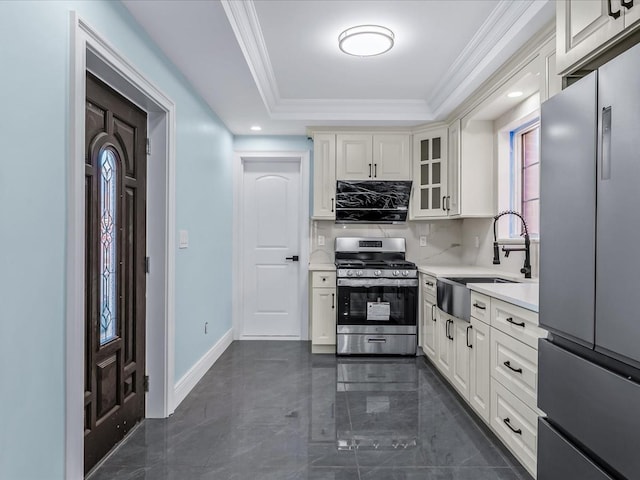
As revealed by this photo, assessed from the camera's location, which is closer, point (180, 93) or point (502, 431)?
point (502, 431)

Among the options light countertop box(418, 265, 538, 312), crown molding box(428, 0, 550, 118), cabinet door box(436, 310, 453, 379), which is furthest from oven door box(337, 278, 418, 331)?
crown molding box(428, 0, 550, 118)

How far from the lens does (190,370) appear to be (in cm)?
302

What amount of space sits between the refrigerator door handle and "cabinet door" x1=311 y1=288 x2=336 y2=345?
3057 mm

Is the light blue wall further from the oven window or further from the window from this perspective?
the window

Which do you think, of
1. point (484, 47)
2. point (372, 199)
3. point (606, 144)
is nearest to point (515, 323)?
point (606, 144)

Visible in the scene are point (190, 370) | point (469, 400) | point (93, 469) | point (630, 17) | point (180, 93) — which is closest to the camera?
point (630, 17)

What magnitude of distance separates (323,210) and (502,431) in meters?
2.70

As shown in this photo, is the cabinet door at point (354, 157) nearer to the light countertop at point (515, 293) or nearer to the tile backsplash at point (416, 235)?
the tile backsplash at point (416, 235)

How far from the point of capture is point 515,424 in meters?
1.99

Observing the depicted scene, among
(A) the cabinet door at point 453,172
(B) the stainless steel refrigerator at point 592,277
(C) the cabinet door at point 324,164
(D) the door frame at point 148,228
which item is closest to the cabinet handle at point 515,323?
(B) the stainless steel refrigerator at point 592,277

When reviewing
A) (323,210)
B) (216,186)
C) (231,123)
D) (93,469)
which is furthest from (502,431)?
(231,123)

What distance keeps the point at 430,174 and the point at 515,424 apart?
8.69ft

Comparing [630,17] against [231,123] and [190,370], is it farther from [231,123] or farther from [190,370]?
[231,123]

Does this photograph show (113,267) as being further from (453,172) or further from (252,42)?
(453,172)
